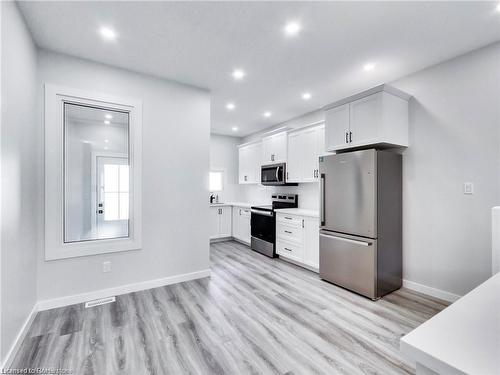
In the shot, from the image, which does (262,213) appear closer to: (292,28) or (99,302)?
(99,302)

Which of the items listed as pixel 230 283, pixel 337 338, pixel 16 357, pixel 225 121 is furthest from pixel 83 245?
pixel 225 121

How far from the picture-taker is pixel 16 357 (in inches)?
71.9

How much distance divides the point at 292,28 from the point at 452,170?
2.37m

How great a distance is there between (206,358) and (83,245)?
1918 mm

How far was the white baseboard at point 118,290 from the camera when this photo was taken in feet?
8.38

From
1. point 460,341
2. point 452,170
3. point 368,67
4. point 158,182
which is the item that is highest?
point 368,67

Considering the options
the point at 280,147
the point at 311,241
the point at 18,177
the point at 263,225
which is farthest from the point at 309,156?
the point at 18,177

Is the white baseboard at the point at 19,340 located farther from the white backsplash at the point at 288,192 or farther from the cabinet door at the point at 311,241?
the white backsplash at the point at 288,192

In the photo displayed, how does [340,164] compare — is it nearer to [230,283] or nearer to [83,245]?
[230,283]

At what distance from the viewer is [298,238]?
12.9 feet

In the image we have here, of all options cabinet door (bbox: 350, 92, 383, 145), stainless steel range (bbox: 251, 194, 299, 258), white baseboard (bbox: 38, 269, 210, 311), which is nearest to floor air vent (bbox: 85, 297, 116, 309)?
white baseboard (bbox: 38, 269, 210, 311)

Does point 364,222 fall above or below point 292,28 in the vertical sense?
below

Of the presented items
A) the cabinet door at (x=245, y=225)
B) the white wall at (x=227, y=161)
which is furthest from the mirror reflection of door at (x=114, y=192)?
the white wall at (x=227, y=161)

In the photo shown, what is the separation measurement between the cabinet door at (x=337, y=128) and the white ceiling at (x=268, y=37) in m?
0.40
